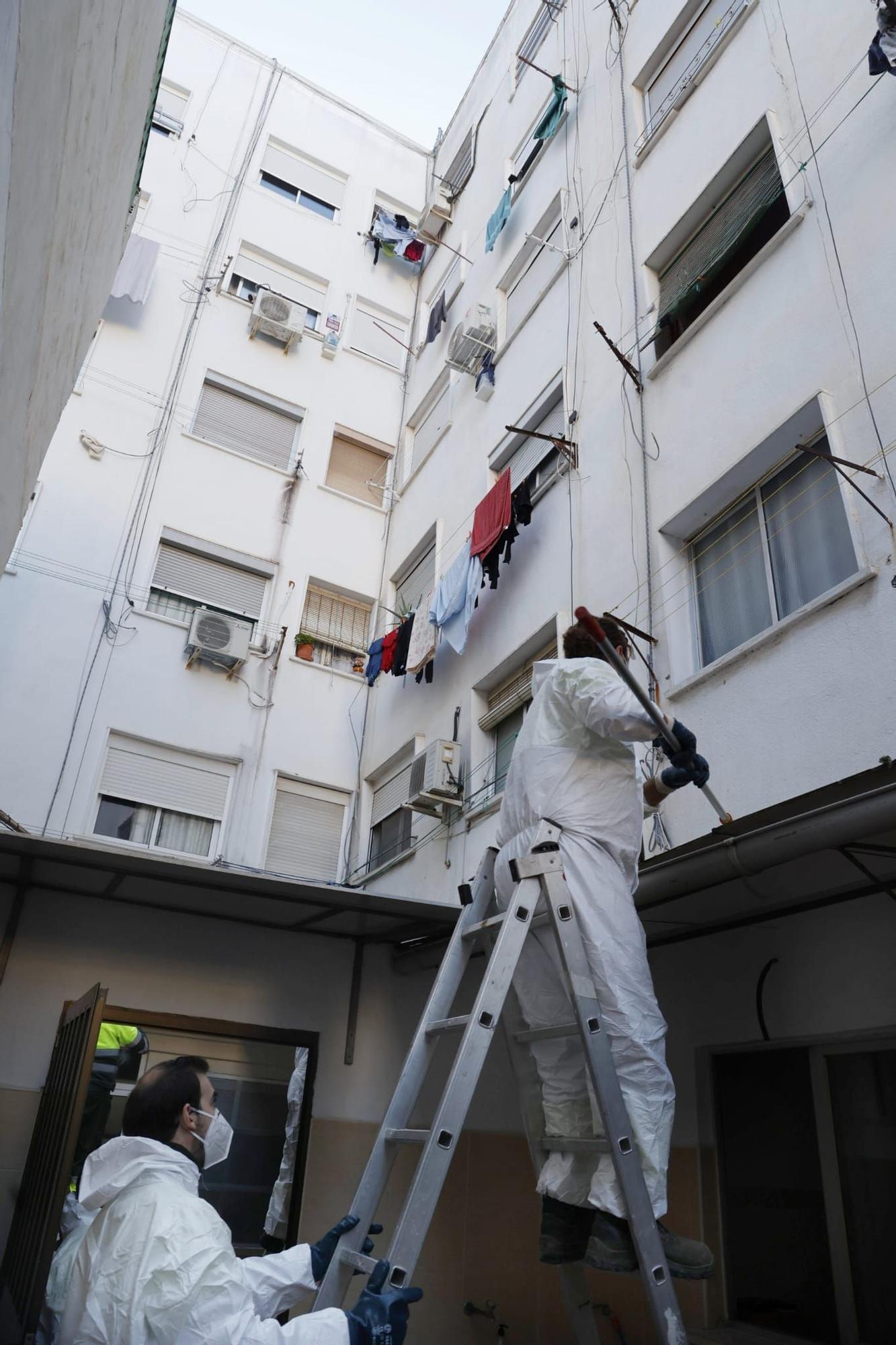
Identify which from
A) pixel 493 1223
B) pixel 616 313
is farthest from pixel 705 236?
pixel 493 1223

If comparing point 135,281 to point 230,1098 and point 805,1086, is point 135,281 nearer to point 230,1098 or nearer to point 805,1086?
point 230,1098

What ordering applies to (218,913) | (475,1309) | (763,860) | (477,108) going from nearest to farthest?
(763,860)
(475,1309)
(218,913)
(477,108)

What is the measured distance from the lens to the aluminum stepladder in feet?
8.91

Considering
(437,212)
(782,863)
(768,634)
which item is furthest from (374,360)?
(782,863)

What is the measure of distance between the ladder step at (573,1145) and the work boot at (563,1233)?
0.16 m

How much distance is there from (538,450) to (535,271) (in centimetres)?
286

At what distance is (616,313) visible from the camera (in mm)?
8305

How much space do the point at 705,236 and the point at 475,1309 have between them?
8771 millimetres

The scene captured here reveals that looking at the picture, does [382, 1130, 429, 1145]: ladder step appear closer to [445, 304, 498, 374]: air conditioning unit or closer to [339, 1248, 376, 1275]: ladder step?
[339, 1248, 376, 1275]: ladder step

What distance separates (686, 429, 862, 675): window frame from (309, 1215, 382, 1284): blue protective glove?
3753 millimetres

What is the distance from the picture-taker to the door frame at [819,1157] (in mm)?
4539

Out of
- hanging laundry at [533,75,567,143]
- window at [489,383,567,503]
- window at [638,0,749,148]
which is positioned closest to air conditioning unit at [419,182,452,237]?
hanging laundry at [533,75,567,143]

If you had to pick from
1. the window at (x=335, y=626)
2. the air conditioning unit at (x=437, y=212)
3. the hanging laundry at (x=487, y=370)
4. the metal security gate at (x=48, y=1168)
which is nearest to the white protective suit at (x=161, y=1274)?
the metal security gate at (x=48, y=1168)

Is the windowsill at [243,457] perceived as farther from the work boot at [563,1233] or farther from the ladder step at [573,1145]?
the work boot at [563,1233]
